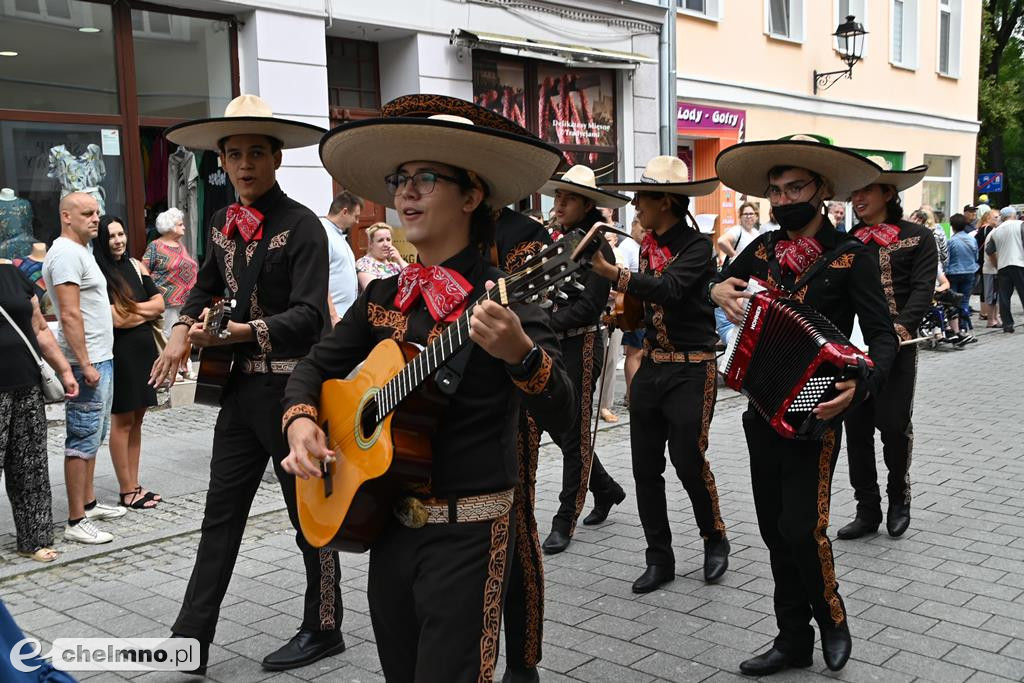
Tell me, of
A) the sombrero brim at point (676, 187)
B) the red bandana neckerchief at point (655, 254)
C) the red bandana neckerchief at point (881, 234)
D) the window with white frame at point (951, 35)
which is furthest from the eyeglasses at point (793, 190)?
the window with white frame at point (951, 35)

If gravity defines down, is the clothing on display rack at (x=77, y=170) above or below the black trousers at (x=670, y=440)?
above

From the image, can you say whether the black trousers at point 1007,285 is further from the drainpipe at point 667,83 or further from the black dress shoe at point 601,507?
the black dress shoe at point 601,507

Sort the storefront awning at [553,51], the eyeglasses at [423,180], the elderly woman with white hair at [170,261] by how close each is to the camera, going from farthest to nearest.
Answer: the storefront awning at [553,51] < the elderly woman with white hair at [170,261] < the eyeglasses at [423,180]

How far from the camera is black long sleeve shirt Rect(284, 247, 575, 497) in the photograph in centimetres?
278

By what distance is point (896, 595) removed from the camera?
17.0 ft

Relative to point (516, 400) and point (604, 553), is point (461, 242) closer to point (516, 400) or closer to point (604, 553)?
point (516, 400)

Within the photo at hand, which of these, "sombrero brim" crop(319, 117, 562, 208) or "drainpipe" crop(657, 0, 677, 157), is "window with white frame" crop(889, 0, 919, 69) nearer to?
"drainpipe" crop(657, 0, 677, 157)

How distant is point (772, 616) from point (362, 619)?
199 cm

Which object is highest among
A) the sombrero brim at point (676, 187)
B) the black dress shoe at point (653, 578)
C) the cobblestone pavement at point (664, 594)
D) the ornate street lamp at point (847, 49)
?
the ornate street lamp at point (847, 49)

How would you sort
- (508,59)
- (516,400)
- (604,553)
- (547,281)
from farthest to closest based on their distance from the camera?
(508,59), (604,553), (516,400), (547,281)

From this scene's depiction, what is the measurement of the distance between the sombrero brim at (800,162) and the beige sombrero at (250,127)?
6.09 ft

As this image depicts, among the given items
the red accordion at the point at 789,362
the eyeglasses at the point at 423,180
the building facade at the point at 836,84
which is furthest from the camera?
the building facade at the point at 836,84

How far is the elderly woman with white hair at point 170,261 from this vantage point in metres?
10.4

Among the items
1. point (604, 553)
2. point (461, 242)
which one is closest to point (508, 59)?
point (604, 553)
